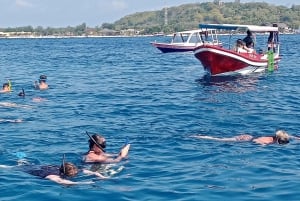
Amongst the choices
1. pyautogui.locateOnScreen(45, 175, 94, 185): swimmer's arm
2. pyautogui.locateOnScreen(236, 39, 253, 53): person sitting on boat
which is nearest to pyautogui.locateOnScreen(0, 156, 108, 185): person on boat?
pyautogui.locateOnScreen(45, 175, 94, 185): swimmer's arm

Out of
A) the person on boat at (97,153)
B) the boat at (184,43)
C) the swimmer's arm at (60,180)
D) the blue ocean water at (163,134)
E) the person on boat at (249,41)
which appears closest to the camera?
the blue ocean water at (163,134)

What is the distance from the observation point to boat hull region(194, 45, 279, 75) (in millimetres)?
30703

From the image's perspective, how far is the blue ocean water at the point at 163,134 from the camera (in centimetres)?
1046

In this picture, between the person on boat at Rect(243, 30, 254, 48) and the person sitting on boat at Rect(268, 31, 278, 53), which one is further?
the person sitting on boat at Rect(268, 31, 278, 53)

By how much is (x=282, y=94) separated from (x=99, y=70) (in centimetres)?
1836

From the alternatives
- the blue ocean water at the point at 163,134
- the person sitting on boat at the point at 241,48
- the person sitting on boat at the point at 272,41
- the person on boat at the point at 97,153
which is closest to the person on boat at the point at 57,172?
the blue ocean water at the point at 163,134

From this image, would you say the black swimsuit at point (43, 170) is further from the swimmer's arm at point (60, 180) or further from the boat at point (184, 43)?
the boat at point (184, 43)

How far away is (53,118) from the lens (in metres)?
18.5

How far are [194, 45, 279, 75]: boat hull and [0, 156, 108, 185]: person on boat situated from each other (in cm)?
2007

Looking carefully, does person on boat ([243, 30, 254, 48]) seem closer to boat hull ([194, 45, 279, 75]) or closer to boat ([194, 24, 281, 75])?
boat ([194, 24, 281, 75])

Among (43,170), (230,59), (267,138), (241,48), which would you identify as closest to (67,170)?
(43,170)

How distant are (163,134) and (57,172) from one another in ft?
16.2

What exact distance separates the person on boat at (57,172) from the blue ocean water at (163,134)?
214 millimetres

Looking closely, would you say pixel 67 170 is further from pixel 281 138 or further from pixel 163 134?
pixel 281 138
